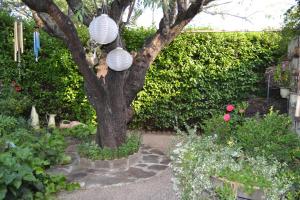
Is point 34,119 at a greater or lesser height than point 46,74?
lesser

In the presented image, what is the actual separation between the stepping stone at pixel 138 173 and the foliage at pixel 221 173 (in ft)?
5.28

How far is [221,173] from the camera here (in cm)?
288

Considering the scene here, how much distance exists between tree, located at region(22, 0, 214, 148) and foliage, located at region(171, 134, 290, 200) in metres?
2.10

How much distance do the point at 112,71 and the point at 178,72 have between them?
7.79 ft

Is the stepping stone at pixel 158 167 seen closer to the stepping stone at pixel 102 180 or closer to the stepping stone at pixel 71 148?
the stepping stone at pixel 102 180

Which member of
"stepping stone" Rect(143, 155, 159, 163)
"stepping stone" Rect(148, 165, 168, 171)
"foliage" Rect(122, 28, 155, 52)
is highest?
"foliage" Rect(122, 28, 155, 52)

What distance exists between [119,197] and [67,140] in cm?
254

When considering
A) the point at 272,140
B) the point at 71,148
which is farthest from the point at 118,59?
the point at 272,140

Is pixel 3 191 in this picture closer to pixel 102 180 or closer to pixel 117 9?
pixel 102 180

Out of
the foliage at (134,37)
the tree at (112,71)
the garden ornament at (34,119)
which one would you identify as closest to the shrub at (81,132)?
the garden ornament at (34,119)

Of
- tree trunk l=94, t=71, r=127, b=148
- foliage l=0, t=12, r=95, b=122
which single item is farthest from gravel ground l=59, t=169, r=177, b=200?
foliage l=0, t=12, r=95, b=122

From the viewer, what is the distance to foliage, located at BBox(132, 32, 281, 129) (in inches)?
278

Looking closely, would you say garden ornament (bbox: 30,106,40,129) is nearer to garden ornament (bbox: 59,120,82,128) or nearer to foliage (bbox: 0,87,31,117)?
foliage (bbox: 0,87,31,117)

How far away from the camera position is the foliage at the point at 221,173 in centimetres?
270
